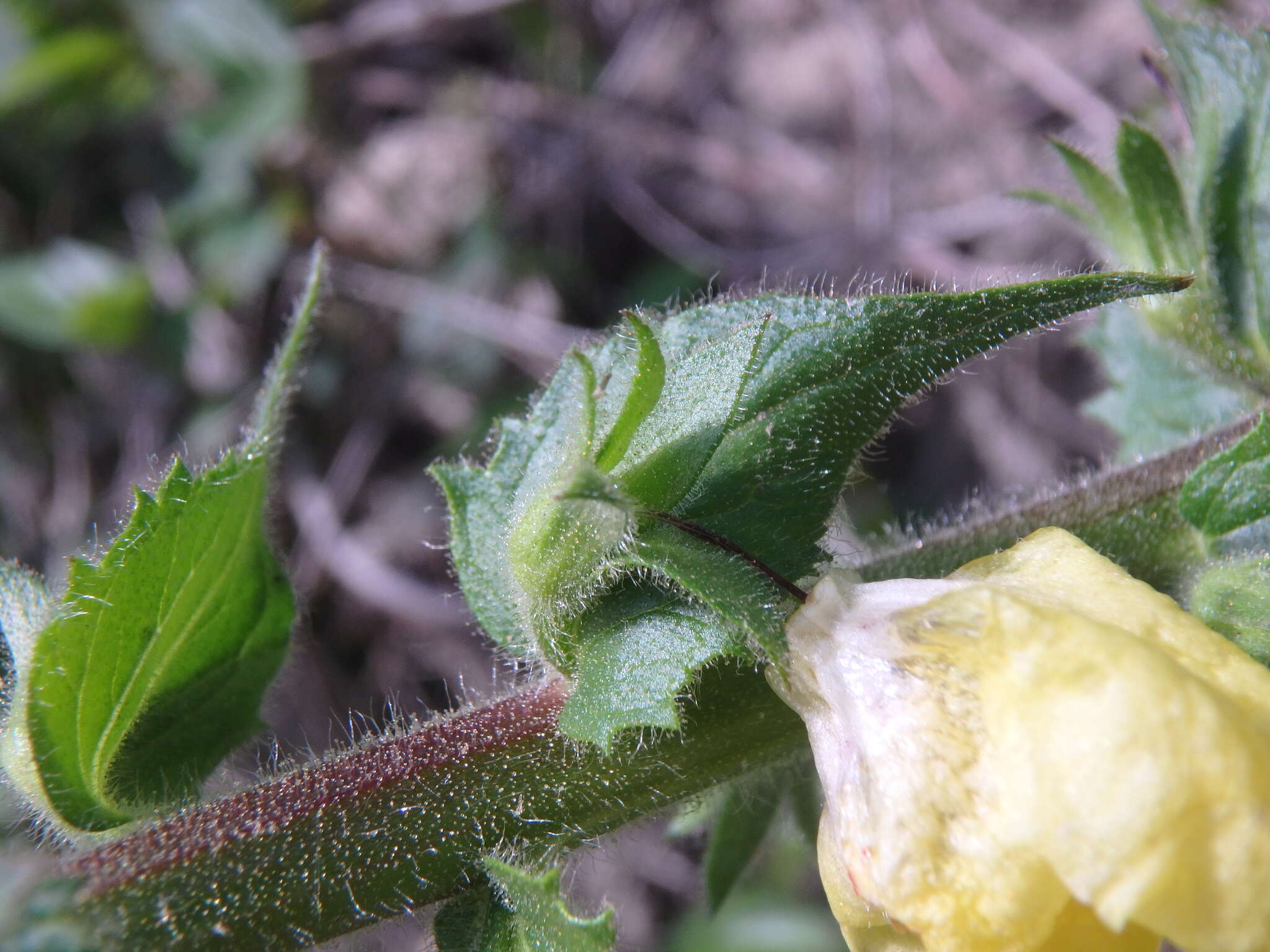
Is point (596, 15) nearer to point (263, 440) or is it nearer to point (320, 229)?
point (320, 229)

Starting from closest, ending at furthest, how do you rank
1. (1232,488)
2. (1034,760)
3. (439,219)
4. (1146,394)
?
(1034,760)
(1232,488)
(1146,394)
(439,219)

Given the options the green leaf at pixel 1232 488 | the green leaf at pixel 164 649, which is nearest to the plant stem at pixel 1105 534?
the green leaf at pixel 1232 488

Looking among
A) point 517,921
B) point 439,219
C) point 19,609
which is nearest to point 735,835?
point 517,921

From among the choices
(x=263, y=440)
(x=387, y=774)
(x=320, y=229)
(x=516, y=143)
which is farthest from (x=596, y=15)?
(x=387, y=774)

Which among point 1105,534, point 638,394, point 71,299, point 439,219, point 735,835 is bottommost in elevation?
point 71,299

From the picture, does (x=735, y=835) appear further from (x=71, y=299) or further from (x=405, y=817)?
(x=71, y=299)

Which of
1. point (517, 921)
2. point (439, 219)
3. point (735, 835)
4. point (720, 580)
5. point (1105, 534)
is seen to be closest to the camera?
point (720, 580)

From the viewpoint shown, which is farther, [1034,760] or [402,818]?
[402,818]

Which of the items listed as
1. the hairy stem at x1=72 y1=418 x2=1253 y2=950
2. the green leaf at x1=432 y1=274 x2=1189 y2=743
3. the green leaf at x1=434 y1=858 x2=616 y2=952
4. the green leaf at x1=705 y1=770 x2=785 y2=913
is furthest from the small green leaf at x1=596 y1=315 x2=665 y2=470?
the green leaf at x1=705 y1=770 x2=785 y2=913
